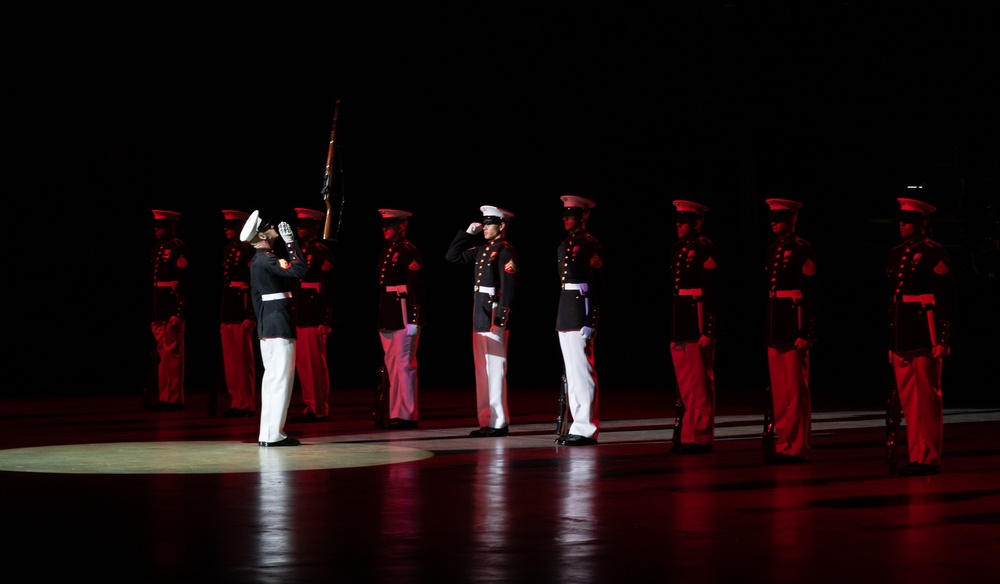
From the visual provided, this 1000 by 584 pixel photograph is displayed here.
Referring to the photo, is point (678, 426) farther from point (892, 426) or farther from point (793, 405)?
point (892, 426)

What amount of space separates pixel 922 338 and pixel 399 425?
570 cm

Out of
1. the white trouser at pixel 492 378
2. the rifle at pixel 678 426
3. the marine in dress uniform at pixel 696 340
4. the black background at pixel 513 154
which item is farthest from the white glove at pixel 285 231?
the black background at pixel 513 154

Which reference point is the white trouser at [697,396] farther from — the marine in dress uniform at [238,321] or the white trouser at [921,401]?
the marine in dress uniform at [238,321]

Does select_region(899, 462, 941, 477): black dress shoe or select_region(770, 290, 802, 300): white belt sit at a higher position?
select_region(770, 290, 802, 300): white belt

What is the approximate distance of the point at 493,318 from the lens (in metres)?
Answer: 13.2

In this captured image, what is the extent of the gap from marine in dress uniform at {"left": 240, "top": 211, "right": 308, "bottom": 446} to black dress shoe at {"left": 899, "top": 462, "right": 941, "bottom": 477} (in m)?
4.94

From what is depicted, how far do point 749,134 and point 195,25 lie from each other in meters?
8.27

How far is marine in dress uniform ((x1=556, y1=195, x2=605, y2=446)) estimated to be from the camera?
1240 cm

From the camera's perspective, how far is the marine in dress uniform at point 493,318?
43.3 feet

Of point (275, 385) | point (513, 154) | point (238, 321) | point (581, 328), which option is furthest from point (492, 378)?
point (513, 154)

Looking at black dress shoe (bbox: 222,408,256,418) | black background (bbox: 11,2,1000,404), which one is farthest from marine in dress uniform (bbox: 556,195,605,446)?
black background (bbox: 11,2,1000,404)

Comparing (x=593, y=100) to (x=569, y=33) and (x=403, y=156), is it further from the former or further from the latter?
(x=403, y=156)

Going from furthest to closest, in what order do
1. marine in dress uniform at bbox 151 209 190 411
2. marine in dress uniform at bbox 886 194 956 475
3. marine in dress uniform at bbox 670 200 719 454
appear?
marine in dress uniform at bbox 151 209 190 411 < marine in dress uniform at bbox 670 200 719 454 < marine in dress uniform at bbox 886 194 956 475

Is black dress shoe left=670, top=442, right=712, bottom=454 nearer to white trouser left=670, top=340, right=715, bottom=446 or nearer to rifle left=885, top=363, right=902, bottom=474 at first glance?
white trouser left=670, top=340, right=715, bottom=446
